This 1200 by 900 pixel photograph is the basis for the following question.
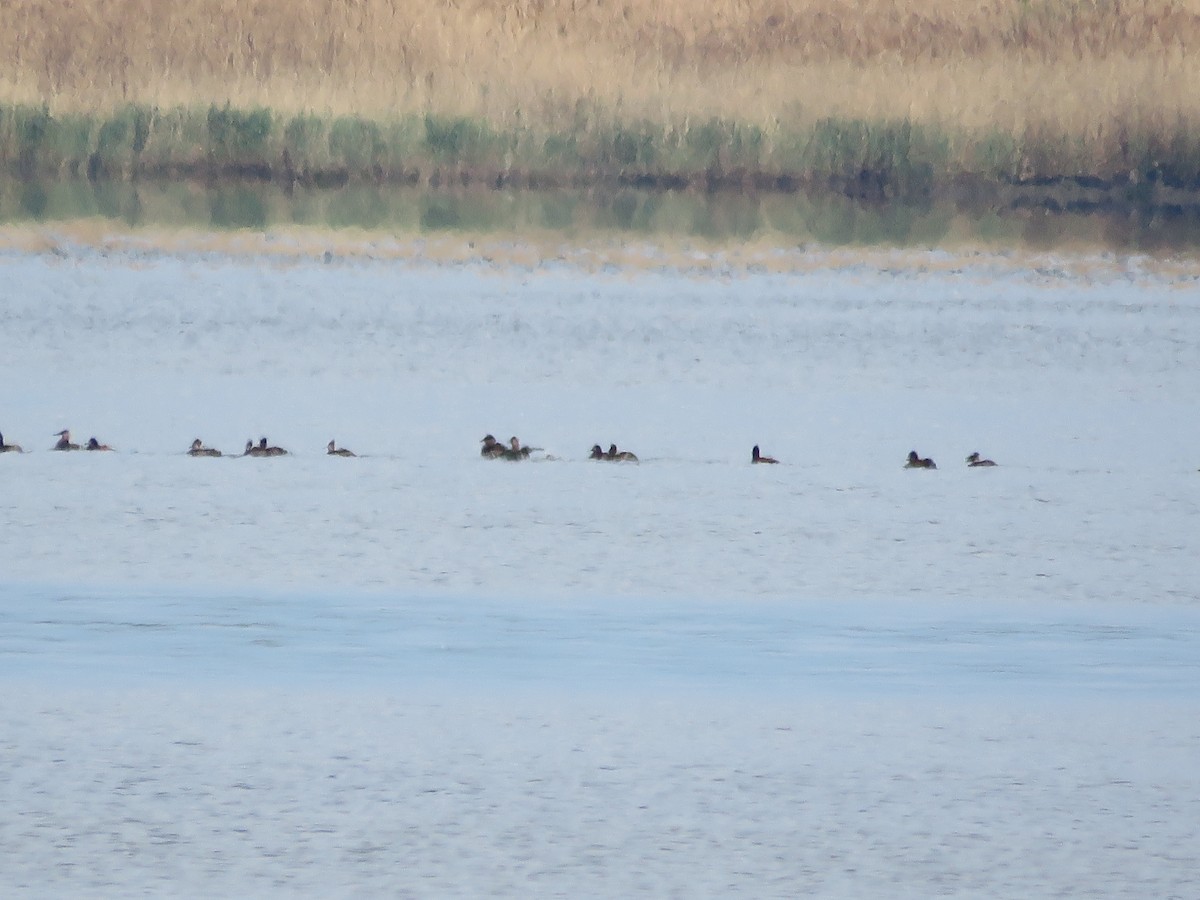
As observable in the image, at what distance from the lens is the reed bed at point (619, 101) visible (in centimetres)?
3066

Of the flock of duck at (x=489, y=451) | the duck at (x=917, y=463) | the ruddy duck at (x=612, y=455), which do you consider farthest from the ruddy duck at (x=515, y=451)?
the duck at (x=917, y=463)

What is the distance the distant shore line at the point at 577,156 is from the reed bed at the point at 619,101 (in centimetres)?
5

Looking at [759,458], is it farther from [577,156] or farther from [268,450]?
[577,156]

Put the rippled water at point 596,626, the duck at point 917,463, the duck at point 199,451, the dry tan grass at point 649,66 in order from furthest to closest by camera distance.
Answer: the dry tan grass at point 649,66
the duck at point 917,463
the duck at point 199,451
the rippled water at point 596,626

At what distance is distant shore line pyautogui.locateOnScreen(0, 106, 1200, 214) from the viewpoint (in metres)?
30.9

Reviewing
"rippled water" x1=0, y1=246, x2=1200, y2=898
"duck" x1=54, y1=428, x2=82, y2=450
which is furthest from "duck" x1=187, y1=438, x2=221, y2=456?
"duck" x1=54, y1=428, x2=82, y2=450

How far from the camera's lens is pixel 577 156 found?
3400 centimetres

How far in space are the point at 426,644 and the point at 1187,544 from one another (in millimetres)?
3195

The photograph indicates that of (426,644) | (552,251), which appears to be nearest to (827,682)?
(426,644)

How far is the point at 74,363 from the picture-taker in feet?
42.7

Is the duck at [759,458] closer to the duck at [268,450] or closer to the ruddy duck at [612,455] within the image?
the ruddy duck at [612,455]

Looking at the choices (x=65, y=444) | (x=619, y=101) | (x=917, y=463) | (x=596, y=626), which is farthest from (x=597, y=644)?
(x=619, y=101)

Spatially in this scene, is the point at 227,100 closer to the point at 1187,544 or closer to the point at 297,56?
the point at 297,56

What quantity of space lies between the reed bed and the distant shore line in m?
0.05
